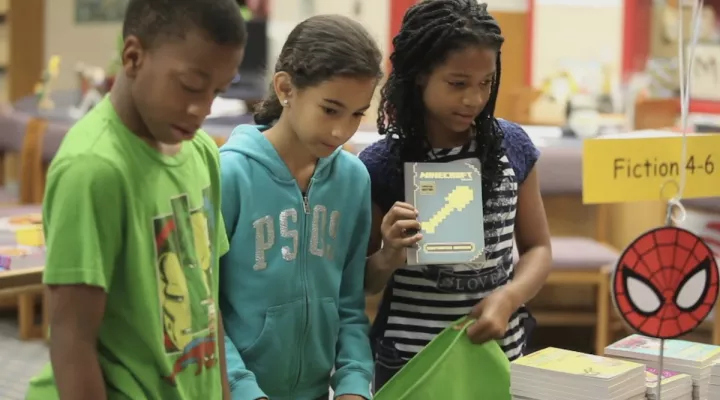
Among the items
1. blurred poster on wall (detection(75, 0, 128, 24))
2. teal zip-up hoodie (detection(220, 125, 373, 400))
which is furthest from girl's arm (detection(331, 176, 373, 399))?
blurred poster on wall (detection(75, 0, 128, 24))

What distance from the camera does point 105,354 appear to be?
1.17 meters

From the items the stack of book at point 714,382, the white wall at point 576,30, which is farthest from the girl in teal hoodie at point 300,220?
the white wall at point 576,30

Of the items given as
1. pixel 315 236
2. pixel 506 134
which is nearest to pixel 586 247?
pixel 506 134

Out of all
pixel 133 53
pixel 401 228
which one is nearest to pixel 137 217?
pixel 133 53

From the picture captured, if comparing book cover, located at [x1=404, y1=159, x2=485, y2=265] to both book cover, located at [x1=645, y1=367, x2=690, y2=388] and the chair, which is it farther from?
the chair

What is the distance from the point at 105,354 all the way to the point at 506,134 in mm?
855

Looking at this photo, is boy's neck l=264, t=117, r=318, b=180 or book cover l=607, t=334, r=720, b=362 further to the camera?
book cover l=607, t=334, r=720, b=362

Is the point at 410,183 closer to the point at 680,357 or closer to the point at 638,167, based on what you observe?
the point at 638,167

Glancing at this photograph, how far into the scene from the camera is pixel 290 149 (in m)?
1.57

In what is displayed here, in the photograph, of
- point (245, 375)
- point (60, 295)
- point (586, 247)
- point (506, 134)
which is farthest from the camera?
point (586, 247)

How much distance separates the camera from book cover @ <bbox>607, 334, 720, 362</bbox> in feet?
5.52

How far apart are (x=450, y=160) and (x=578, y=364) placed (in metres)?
0.40

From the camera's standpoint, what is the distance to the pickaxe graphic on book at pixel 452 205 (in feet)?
5.20

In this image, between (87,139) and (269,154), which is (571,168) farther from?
(87,139)
